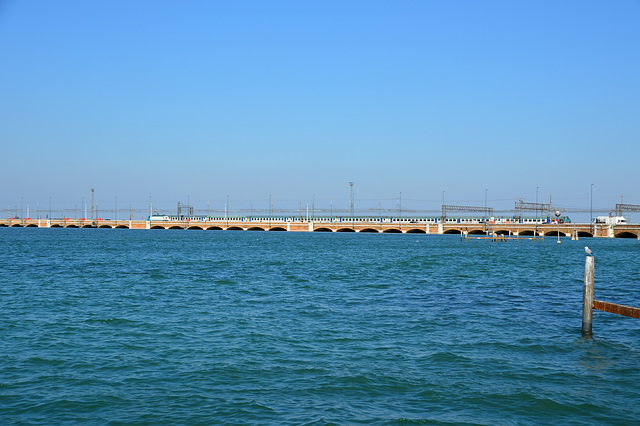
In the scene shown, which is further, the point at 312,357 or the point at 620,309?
the point at 620,309

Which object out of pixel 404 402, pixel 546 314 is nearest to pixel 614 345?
pixel 546 314

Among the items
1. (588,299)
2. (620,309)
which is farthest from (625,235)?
(620,309)

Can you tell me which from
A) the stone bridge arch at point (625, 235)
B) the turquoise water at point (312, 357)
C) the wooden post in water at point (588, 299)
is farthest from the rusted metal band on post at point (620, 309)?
the stone bridge arch at point (625, 235)

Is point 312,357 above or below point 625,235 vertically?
above

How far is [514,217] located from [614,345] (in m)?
191

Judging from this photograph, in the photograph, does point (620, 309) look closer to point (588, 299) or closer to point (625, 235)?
point (588, 299)

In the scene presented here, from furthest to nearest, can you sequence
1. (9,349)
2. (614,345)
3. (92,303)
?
(92,303) < (614,345) < (9,349)

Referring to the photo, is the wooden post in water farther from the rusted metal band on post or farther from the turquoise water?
the turquoise water

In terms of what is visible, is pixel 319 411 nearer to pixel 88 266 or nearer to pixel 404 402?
pixel 404 402

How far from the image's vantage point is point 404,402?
1217 centimetres

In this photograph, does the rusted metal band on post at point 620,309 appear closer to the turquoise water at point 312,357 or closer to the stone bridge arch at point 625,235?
the turquoise water at point 312,357

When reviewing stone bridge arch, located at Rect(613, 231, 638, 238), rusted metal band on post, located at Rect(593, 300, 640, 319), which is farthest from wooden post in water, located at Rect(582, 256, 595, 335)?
stone bridge arch, located at Rect(613, 231, 638, 238)

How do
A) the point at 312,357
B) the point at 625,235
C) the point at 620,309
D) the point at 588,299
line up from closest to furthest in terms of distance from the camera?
1. the point at 312,357
2. the point at 620,309
3. the point at 588,299
4. the point at 625,235

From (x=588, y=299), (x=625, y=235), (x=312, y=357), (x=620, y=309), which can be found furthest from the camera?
(x=625, y=235)
